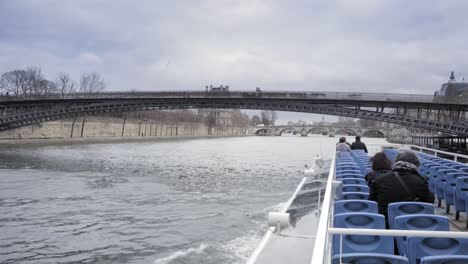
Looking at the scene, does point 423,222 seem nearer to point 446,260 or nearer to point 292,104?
point 446,260

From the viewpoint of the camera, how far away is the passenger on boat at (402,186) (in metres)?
5.22

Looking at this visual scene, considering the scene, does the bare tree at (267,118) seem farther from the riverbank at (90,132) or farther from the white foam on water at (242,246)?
the white foam on water at (242,246)

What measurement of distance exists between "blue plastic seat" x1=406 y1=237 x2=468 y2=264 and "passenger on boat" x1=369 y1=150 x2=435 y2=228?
4.33 feet

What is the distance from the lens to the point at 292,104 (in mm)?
40062

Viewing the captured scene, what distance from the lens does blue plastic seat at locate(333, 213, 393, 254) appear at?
424 cm

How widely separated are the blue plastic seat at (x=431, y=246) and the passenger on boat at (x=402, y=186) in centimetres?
132

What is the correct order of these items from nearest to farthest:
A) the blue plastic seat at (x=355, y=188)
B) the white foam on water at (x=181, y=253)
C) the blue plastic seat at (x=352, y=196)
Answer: the blue plastic seat at (x=352, y=196) → the blue plastic seat at (x=355, y=188) → the white foam on water at (x=181, y=253)

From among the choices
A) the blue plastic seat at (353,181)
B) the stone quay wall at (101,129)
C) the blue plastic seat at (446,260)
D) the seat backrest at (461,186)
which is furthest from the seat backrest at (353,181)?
the stone quay wall at (101,129)

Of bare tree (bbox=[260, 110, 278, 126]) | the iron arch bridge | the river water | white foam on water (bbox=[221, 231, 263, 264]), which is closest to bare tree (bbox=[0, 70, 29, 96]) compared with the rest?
the iron arch bridge

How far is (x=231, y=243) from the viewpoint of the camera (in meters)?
11.3

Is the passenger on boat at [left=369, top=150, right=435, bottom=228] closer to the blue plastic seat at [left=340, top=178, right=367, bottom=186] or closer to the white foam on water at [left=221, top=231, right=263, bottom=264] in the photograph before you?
the blue plastic seat at [left=340, top=178, right=367, bottom=186]

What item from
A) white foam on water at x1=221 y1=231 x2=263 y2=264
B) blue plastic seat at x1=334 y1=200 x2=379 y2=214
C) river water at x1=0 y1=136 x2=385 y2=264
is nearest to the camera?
blue plastic seat at x1=334 y1=200 x2=379 y2=214

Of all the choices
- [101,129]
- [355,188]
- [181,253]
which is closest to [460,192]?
[355,188]

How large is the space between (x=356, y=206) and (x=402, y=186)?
24.7 inches
